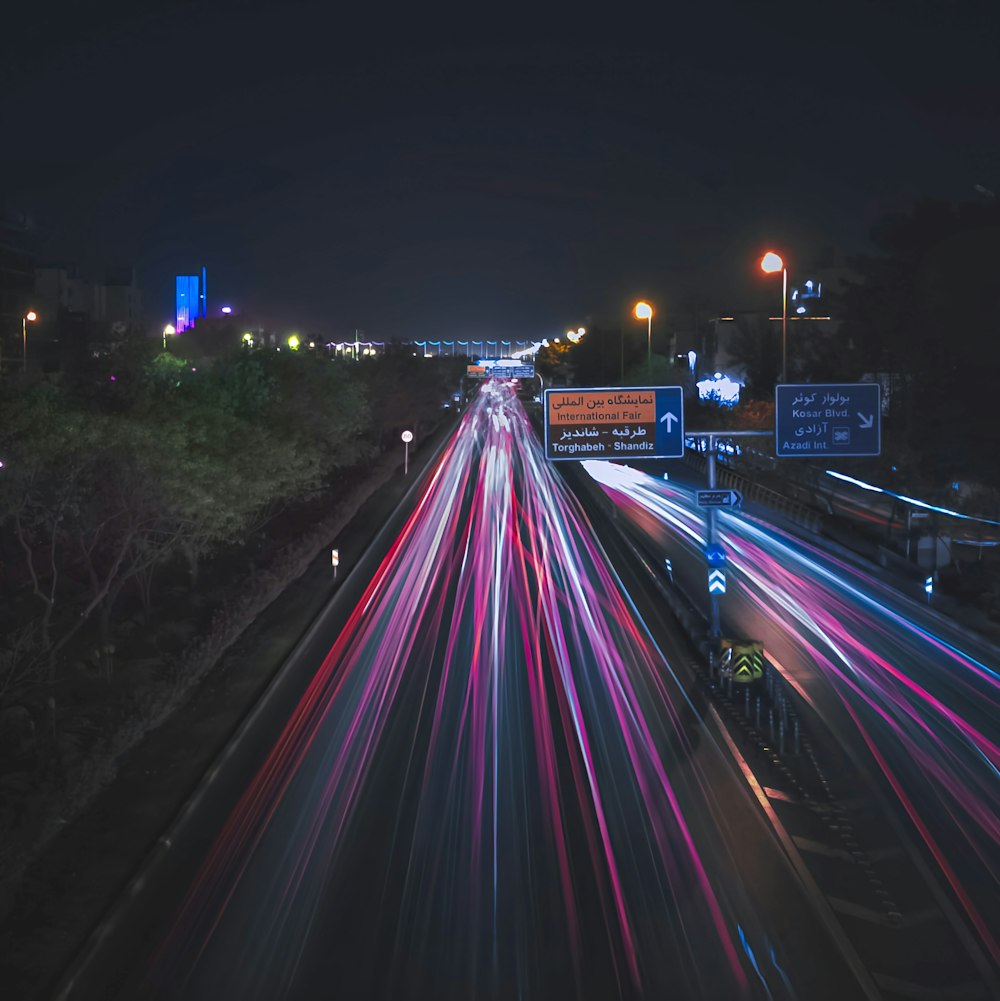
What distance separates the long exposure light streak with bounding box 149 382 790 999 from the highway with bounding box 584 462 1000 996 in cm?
207

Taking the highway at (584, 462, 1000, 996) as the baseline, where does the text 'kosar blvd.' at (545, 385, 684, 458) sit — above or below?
above

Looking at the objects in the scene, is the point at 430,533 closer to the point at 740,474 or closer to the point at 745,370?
the point at 740,474

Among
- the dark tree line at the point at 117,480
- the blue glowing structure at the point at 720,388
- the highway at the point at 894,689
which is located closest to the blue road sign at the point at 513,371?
the blue glowing structure at the point at 720,388

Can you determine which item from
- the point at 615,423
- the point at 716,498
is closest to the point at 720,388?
the point at 615,423

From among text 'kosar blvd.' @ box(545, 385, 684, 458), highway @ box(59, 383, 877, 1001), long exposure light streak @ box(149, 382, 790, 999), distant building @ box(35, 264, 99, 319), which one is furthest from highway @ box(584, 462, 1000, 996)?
distant building @ box(35, 264, 99, 319)

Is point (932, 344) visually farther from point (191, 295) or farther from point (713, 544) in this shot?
point (191, 295)

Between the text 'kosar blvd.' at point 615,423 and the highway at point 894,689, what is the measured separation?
3881mm

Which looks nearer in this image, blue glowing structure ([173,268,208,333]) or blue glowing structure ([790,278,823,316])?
blue glowing structure ([790,278,823,316])

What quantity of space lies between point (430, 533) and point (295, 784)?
65.4ft

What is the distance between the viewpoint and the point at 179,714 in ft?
49.4

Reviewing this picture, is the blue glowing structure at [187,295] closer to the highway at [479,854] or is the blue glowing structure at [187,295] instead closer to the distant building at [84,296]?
the distant building at [84,296]

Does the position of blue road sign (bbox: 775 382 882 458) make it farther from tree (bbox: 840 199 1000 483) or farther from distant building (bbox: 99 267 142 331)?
distant building (bbox: 99 267 142 331)

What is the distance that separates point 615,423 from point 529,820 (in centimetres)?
936

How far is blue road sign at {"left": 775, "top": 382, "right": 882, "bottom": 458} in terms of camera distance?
59.7ft
